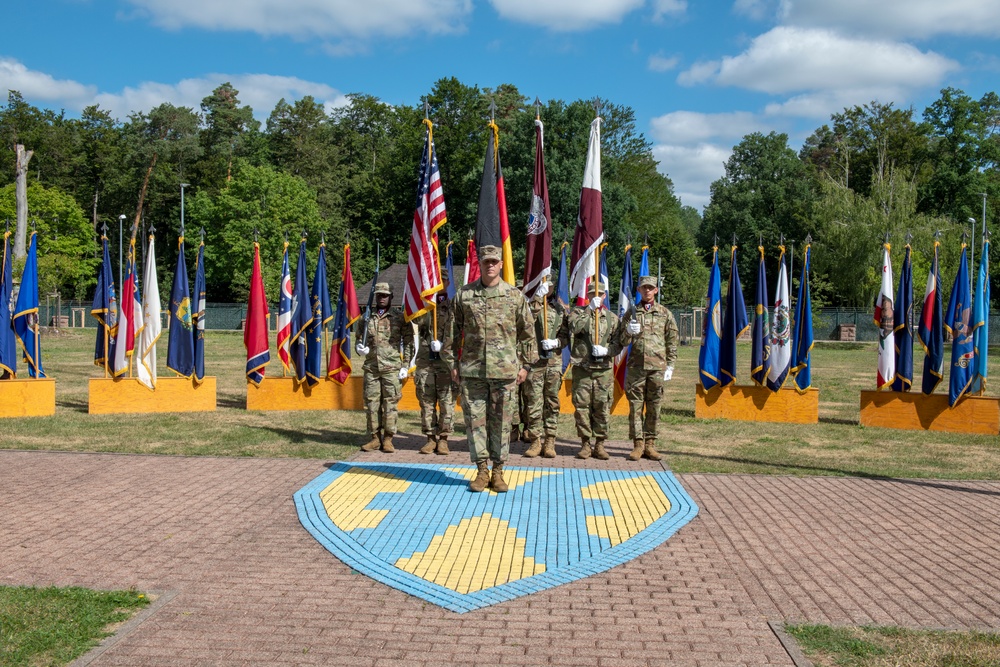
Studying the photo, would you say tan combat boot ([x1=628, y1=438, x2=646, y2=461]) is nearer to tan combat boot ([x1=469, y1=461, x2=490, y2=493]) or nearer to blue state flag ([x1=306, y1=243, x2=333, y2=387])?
tan combat boot ([x1=469, y1=461, x2=490, y2=493])

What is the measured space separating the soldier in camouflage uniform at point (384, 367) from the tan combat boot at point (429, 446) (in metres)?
0.40

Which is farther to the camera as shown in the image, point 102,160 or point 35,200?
point 102,160

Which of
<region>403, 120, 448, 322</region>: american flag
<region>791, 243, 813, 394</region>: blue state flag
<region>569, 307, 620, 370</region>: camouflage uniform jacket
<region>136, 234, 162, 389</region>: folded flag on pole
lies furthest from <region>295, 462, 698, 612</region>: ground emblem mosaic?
<region>136, 234, 162, 389</region>: folded flag on pole

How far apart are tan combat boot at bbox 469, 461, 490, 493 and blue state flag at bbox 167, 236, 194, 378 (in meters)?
7.63

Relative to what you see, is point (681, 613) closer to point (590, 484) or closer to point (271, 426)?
point (590, 484)

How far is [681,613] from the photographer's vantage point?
5172 mm

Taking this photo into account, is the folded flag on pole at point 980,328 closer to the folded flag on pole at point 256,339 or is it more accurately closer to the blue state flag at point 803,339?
the blue state flag at point 803,339

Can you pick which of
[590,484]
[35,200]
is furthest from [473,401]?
[35,200]

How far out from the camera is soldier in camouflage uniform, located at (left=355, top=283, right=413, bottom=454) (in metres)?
10.6

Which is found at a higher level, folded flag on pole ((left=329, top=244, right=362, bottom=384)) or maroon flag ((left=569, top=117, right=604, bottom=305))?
maroon flag ((left=569, top=117, right=604, bottom=305))

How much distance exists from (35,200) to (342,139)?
28.3m

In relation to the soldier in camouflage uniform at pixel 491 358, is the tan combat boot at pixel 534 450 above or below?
below

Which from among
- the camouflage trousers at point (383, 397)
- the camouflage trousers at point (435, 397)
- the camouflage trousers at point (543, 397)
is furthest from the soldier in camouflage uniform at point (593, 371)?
the camouflage trousers at point (383, 397)

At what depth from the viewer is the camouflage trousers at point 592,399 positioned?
33.6 ft
